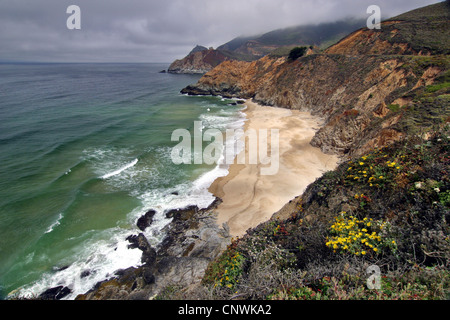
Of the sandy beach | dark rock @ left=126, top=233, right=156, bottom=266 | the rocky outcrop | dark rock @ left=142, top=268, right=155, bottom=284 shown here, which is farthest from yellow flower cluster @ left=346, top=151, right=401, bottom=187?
the rocky outcrop

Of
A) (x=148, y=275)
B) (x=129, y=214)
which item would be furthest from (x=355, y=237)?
(x=129, y=214)

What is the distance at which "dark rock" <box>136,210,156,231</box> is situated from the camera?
43.3 ft

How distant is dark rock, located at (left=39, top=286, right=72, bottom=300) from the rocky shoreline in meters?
0.05

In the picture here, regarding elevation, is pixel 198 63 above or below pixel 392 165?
above

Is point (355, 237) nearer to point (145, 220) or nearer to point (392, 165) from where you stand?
point (392, 165)

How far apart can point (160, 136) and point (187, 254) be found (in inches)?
814

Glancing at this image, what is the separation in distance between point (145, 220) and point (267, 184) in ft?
27.6

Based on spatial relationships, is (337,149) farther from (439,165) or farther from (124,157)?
(124,157)

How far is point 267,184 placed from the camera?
15.8m

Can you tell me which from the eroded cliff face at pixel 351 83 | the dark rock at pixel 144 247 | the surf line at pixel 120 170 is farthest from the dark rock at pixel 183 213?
the eroded cliff face at pixel 351 83

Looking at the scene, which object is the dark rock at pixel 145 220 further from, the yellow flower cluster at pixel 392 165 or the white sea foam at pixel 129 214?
the yellow flower cluster at pixel 392 165

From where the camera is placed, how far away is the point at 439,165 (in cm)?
539

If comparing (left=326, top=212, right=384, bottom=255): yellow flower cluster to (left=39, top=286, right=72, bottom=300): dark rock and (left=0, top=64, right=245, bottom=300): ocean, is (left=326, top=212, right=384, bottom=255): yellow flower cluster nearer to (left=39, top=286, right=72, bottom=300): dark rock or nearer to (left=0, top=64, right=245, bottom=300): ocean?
(left=0, top=64, right=245, bottom=300): ocean
